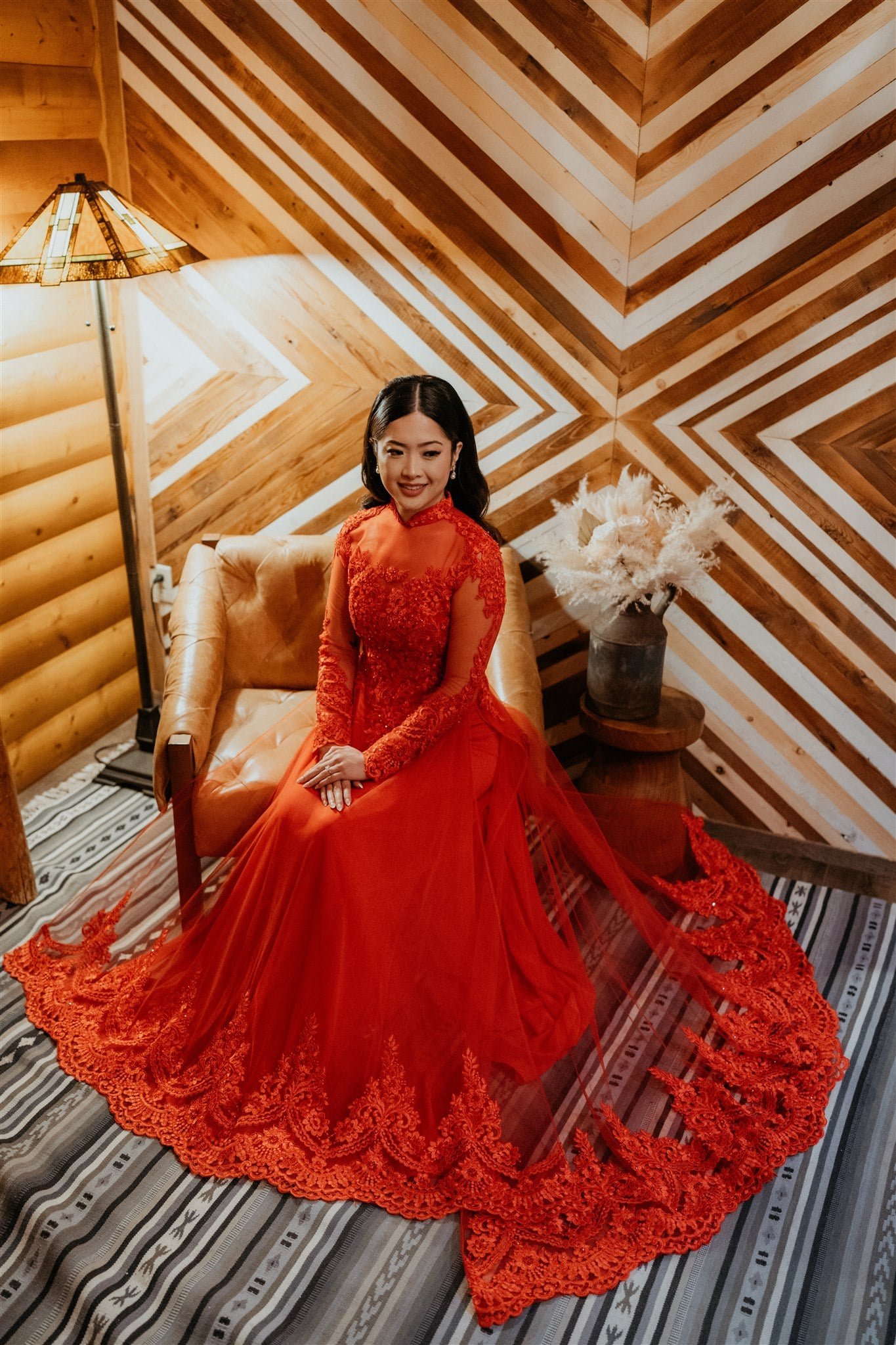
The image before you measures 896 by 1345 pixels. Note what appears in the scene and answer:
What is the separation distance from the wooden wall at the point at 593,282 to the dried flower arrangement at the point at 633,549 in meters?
0.31

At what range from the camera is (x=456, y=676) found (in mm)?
2365

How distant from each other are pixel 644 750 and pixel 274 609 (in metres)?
1.10

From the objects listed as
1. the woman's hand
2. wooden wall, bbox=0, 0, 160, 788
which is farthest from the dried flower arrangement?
wooden wall, bbox=0, 0, 160, 788

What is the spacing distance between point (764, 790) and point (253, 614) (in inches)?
63.6

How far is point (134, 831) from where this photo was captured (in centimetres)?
315

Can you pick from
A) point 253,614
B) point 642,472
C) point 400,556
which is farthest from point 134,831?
point 642,472

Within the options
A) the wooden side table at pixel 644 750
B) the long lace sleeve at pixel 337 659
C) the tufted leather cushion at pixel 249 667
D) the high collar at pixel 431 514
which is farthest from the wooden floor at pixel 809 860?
the high collar at pixel 431 514

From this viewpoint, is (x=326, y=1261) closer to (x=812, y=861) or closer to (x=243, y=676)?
(x=243, y=676)

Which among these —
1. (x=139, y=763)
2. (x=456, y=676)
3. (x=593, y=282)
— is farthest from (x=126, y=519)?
(x=593, y=282)

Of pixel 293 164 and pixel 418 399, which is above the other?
pixel 293 164

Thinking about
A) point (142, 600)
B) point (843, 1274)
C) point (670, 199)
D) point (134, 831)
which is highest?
point (670, 199)

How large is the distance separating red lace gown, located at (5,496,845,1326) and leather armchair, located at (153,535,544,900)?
121mm

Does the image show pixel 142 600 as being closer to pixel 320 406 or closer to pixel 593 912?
pixel 320 406

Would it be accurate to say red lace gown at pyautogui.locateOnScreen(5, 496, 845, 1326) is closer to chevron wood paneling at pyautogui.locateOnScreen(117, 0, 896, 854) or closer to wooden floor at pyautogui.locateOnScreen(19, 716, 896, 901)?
wooden floor at pyautogui.locateOnScreen(19, 716, 896, 901)
